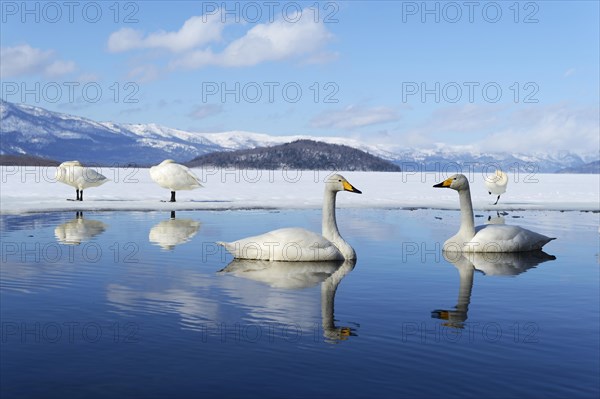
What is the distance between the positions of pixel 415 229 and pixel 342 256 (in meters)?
7.92

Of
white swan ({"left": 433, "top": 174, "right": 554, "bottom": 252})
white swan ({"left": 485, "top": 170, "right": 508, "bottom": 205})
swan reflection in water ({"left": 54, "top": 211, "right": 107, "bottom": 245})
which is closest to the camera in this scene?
white swan ({"left": 433, "top": 174, "right": 554, "bottom": 252})

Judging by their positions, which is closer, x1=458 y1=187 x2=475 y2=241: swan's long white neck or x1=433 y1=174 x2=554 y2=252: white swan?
x1=433 y1=174 x2=554 y2=252: white swan

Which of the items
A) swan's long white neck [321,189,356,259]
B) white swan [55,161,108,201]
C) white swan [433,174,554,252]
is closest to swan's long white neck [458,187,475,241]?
white swan [433,174,554,252]

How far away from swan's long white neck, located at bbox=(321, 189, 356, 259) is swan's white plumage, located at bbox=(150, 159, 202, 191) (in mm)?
17524

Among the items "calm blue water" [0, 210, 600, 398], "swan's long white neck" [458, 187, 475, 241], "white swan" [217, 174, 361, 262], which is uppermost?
"swan's long white neck" [458, 187, 475, 241]

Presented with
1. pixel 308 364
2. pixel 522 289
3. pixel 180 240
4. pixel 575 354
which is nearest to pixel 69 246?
pixel 180 240

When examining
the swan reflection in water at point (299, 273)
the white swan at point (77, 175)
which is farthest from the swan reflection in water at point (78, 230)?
the white swan at point (77, 175)

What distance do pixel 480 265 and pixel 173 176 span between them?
65.6 ft

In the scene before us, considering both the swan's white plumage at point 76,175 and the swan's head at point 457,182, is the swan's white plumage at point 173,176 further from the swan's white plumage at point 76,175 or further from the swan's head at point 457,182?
the swan's head at point 457,182

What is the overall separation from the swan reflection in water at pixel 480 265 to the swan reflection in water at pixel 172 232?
6.47 m

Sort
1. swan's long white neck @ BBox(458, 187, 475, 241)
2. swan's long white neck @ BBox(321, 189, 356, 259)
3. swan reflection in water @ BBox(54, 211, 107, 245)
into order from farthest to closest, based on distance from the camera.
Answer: swan reflection in water @ BBox(54, 211, 107, 245) → swan's long white neck @ BBox(458, 187, 475, 241) → swan's long white neck @ BBox(321, 189, 356, 259)

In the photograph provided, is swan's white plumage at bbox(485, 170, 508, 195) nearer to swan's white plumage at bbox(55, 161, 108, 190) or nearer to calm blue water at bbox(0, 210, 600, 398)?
calm blue water at bbox(0, 210, 600, 398)

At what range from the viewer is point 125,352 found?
772cm

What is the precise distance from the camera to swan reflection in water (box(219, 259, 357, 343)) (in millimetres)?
11781
